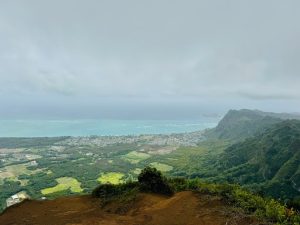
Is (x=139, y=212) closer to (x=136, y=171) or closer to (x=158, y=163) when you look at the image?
(x=136, y=171)

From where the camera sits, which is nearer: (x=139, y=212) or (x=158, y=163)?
(x=139, y=212)

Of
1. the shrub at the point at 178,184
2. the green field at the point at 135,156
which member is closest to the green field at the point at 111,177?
the green field at the point at 135,156

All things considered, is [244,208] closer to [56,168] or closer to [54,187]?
[54,187]

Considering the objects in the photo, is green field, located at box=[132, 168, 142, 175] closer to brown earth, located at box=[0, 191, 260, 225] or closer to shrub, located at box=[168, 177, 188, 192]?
shrub, located at box=[168, 177, 188, 192]

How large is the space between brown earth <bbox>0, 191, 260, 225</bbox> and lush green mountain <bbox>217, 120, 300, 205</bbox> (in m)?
51.0

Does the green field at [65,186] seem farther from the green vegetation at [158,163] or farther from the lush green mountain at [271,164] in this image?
the lush green mountain at [271,164]

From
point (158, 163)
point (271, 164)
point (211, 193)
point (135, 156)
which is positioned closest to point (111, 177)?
point (158, 163)

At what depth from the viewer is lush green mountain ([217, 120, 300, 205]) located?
78.0 meters

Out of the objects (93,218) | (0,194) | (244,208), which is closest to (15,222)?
(93,218)

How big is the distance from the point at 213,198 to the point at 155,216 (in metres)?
3.96

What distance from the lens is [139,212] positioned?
25203 millimetres

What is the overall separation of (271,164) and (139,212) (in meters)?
80.0

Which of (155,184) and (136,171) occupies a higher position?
(155,184)

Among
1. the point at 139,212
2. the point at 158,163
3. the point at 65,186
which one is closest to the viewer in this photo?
the point at 139,212
